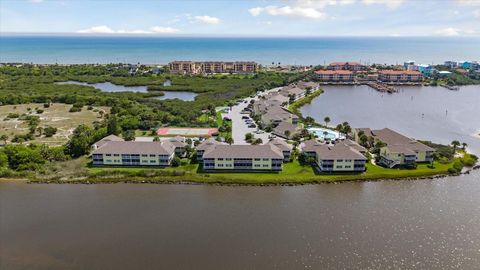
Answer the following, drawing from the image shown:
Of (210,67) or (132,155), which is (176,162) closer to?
(132,155)

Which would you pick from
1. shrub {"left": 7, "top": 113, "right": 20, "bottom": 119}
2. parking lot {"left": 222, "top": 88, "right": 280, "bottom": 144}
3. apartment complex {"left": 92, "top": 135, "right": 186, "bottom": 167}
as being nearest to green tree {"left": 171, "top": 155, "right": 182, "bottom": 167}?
apartment complex {"left": 92, "top": 135, "right": 186, "bottom": 167}

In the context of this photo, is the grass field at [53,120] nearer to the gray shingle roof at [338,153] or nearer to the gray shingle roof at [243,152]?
the gray shingle roof at [243,152]

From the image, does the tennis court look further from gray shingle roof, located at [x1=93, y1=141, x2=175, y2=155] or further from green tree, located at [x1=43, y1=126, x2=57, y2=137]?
green tree, located at [x1=43, y1=126, x2=57, y2=137]

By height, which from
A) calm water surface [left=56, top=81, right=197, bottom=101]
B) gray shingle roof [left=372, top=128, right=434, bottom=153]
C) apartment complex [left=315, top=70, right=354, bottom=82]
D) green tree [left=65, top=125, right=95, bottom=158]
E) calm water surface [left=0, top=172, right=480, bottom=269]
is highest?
apartment complex [left=315, top=70, right=354, bottom=82]

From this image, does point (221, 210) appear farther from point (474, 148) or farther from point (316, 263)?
point (474, 148)

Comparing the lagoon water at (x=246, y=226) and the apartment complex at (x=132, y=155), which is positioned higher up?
the apartment complex at (x=132, y=155)

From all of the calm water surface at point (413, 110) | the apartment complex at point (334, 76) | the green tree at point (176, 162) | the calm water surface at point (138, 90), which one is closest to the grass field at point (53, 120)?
the green tree at point (176, 162)

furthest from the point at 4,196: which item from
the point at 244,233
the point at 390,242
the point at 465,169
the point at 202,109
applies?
the point at 465,169
